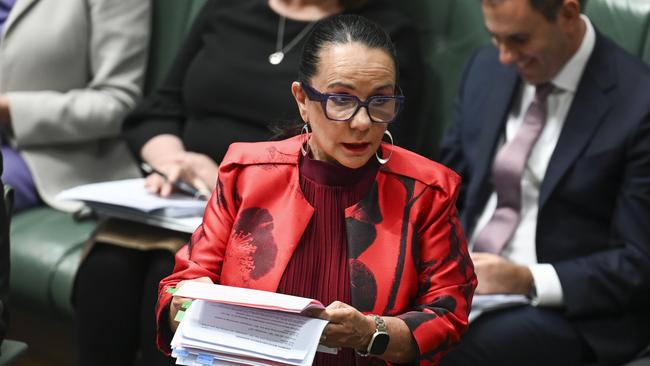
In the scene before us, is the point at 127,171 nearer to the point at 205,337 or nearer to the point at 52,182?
the point at 52,182

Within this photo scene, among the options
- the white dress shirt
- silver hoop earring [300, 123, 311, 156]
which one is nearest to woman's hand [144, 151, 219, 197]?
silver hoop earring [300, 123, 311, 156]

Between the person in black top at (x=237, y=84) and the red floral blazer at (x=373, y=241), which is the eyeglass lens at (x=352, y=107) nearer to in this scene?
the red floral blazer at (x=373, y=241)

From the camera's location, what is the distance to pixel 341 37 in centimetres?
163

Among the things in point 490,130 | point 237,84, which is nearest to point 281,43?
point 237,84

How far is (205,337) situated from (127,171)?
1.66 m

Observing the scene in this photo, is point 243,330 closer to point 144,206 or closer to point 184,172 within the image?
point 144,206

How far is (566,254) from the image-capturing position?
2293mm

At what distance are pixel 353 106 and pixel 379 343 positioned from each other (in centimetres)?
39

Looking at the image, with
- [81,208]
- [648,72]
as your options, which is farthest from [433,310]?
[81,208]

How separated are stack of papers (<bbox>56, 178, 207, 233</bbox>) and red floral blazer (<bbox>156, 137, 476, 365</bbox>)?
540 mm

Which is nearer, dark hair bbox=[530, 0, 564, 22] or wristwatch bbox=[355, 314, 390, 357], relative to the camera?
wristwatch bbox=[355, 314, 390, 357]

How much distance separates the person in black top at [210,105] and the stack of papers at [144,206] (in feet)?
0.27

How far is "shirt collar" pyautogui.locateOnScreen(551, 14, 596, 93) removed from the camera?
7.62 feet

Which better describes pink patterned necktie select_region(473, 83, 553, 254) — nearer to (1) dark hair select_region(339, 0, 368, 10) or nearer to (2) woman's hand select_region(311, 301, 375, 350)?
(1) dark hair select_region(339, 0, 368, 10)
